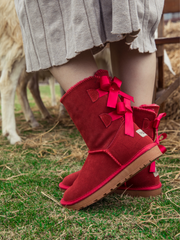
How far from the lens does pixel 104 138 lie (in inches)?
21.6

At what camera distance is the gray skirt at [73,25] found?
0.45 m

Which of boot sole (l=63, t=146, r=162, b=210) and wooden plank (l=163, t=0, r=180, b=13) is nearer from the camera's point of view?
boot sole (l=63, t=146, r=162, b=210)

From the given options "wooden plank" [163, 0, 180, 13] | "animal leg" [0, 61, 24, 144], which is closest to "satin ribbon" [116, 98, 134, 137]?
"animal leg" [0, 61, 24, 144]

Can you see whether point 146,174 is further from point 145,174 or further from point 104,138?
point 104,138

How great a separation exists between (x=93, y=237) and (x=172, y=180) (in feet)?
1.23

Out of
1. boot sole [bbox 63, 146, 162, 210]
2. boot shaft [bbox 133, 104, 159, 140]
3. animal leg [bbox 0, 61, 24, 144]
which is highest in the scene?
boot shaft [bbox 133, 104, 159, 140]

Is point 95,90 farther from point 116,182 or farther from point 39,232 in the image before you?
point 39,232

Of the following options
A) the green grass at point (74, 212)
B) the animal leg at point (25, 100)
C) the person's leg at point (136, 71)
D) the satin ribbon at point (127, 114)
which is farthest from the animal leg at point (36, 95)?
the satin ribbon at point (127, 114)

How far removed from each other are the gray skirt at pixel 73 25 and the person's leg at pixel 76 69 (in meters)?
0.02

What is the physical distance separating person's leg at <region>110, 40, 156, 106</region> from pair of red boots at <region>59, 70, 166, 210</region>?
0.32 feet

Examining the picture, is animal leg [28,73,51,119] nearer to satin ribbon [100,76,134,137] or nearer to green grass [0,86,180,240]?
green grass [0,86,180,240]

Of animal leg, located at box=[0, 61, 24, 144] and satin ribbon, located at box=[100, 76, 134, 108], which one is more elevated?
satin ribbon, located at box=[100, 76, 134, 108]

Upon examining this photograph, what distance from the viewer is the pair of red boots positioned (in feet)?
1.75

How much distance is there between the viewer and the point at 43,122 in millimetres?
1928
